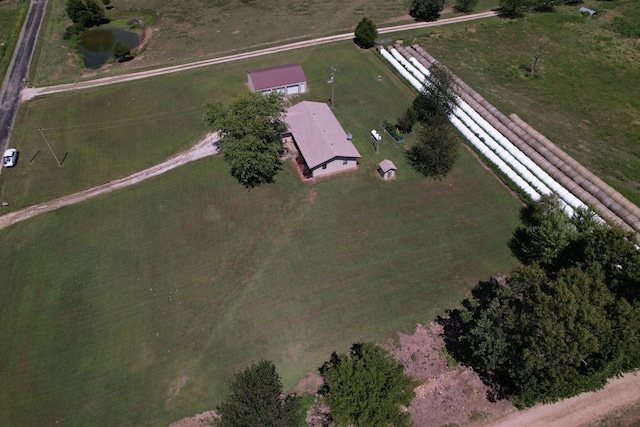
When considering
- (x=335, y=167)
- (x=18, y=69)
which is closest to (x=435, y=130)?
(x=335, y=167)

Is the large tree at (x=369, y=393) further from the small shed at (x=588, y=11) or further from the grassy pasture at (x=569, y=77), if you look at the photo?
the small shed at (x=588, y=11)

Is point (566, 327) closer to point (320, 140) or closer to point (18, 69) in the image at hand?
point (320, 140)

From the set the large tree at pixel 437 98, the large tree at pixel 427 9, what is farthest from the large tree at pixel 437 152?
the large tree at pixel 427 9

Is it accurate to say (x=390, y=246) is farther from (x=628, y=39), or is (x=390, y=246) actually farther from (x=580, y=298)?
(x=628, y=39)

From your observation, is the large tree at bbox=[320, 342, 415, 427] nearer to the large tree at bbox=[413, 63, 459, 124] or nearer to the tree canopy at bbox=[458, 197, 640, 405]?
the tree canopy at bbox=[458, 197, 640, 405]

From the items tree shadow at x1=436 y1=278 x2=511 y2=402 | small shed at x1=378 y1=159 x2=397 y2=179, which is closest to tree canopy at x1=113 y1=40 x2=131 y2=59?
small shed at x1=378 y1=159 x2=397 y2=179

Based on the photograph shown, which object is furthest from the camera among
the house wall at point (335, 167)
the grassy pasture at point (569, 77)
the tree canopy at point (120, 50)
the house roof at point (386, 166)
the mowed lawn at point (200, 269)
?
the tree canopy at point (120, 50)
